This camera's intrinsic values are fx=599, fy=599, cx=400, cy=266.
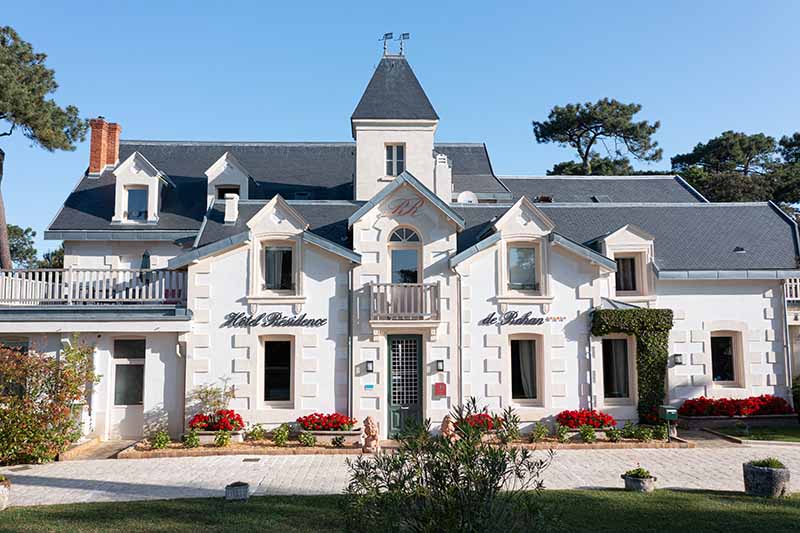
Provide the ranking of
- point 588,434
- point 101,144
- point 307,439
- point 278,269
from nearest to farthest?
point 307,439 < point 588,434 < point 278,269 < point 101,144

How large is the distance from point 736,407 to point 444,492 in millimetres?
16517

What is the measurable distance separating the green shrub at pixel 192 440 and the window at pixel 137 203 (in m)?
10.2

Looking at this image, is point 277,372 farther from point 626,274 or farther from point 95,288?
point 626,274

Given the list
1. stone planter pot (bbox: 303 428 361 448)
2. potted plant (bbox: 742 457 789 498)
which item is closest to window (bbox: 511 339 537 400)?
stone planter pot (bbox: 303 428 361 448)

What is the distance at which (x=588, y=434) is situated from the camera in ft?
53.3

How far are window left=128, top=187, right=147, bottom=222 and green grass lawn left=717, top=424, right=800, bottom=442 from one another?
21235 mm

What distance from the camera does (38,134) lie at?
25828 mm

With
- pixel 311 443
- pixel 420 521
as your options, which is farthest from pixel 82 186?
pixel 420 521

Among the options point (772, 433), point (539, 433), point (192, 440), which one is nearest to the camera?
point (192, 440)

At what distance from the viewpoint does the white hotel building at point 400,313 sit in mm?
17109

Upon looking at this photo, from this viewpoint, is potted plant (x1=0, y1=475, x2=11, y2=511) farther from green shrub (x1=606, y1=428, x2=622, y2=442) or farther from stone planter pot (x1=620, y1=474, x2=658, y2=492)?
green shrub (x1=606, y1=428, x2=622, y2=442)

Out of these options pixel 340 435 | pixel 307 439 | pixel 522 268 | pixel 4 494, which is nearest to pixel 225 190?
pixel 307 439

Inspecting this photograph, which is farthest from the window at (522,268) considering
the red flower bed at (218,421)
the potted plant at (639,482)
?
the red flower bed at (218,421)

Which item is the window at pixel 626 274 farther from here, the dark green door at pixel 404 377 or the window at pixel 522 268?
the dark green door at pixel 404 377
